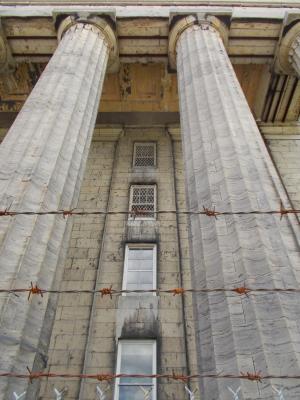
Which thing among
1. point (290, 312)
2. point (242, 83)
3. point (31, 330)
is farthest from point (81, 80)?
point (242, 83)

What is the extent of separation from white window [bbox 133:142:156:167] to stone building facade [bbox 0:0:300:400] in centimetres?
14

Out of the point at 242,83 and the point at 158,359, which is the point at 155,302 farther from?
the point at 242,83

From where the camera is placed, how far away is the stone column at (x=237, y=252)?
17.4 ft

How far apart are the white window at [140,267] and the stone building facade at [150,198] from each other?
83 millimetres

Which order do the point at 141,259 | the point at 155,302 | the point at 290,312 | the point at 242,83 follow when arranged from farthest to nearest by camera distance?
the point at 242,83
the point at 141,259
the point at 155,302
the point at 290,312

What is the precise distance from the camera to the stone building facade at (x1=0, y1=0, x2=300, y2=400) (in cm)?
593

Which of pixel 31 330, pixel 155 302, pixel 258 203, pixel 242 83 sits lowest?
pixel 31 330

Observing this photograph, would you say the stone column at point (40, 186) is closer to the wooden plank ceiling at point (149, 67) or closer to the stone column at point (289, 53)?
the wooden plank ceiling at point (149, 67)

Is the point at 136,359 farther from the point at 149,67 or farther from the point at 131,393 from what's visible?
the point at 149,67

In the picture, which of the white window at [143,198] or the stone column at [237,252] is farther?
the white window at [143,198]

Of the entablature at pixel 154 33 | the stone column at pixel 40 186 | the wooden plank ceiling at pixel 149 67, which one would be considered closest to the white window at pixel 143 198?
the entablature at pixel 154 33

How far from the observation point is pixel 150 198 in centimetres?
1708

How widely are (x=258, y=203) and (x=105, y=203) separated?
32.4 feet

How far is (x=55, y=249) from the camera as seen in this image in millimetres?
7539
